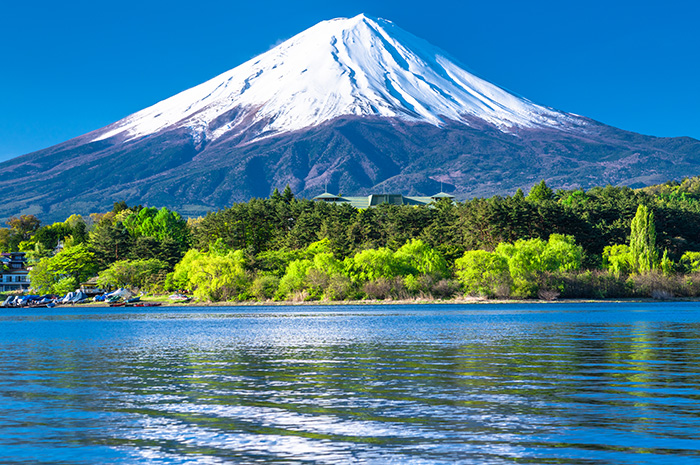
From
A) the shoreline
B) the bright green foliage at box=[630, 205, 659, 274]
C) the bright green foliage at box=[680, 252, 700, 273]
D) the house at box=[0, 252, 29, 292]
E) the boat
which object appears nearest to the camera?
the shoreline

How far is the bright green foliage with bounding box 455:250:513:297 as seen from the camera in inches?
3506

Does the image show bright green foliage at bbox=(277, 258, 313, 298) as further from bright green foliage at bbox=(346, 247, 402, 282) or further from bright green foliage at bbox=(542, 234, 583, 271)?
bright green foliage at bbox=(542, 234, 583, 271)

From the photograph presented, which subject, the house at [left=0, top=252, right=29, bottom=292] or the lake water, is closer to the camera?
the lake water

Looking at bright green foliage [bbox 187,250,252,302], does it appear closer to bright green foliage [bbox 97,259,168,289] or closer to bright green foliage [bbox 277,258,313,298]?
bright green foliage [bbox 277,258,313,298]

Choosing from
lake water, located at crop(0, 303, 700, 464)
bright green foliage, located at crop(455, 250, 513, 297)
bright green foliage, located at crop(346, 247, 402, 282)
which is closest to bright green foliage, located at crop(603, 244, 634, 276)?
bright green foliage, located at crop(455, 250, 513, 297)

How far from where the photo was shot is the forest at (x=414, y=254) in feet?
299

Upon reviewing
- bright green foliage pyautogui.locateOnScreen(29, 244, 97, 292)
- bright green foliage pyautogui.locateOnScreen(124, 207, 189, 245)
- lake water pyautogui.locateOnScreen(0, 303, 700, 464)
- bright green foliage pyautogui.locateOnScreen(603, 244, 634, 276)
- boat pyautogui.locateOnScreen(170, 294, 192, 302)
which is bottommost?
lake water pyautogui.locateOnScreen(0, 303, 700, 464)

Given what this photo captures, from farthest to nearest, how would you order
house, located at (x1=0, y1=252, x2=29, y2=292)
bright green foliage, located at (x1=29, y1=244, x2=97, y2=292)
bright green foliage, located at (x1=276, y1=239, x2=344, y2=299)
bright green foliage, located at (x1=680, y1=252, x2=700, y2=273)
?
house, located at (x1=0, y1=252, x2=29, y2=292) → bright green foliage, located at (x1=29, y1=244, x2=97, y2=292) → bright green foliage, located at (x1=276, y1=239, x2=344, y2=299) → bright green foliage, located at (x1=680, y1=252, x2=700, y2=273)

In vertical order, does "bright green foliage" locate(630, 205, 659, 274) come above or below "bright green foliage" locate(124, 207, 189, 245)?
below

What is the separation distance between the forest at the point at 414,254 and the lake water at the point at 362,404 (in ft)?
190

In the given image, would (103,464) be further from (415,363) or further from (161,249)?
(161,249)

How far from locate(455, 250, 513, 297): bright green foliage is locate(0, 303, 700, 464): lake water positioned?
5498cm

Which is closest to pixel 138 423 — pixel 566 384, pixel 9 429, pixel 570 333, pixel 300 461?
pixel 9 429

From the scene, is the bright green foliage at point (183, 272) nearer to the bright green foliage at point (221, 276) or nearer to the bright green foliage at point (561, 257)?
the bright green foliage at point (221, 276)
